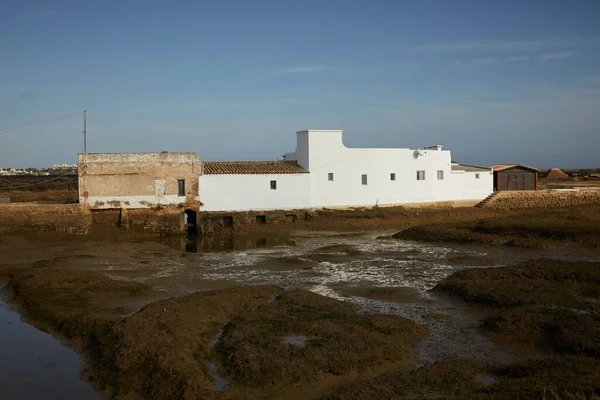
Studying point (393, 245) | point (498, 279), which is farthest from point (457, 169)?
point (498, 279)

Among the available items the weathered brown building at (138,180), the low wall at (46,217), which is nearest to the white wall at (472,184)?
the weathered brown building at (138,180)

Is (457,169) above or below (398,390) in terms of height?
above

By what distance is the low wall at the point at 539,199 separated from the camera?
3519 centimetres

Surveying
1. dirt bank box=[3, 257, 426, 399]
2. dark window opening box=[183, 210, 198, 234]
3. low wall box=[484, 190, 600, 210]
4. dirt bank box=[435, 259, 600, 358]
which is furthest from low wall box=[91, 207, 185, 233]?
low wall box=[484, 190, 600, 210]

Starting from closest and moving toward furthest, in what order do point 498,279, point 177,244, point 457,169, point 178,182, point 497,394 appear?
point 497,394 → point 498,279 → point 177,244 → point 178,182 → point 457,169

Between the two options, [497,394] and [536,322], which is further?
[536,322]

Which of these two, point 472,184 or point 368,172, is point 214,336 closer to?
point 368,172

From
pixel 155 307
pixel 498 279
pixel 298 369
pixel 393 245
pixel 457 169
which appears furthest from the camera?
pixel 457 169

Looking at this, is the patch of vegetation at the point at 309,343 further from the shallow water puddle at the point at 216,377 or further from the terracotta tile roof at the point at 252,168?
the terracotta tile roof at the point at 252,168

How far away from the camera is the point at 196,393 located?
29.5 ft

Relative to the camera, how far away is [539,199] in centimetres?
3550

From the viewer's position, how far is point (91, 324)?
12.8 metres

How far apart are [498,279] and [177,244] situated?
15.5 meters

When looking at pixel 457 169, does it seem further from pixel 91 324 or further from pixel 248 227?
pixel 91 324
